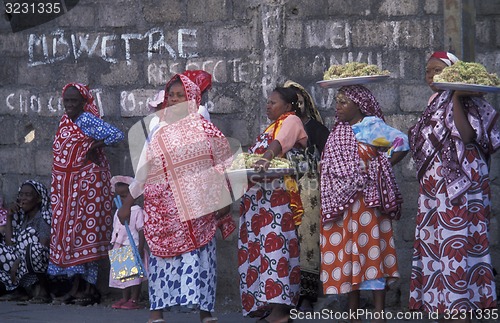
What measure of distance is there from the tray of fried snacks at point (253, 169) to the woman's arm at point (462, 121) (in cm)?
122

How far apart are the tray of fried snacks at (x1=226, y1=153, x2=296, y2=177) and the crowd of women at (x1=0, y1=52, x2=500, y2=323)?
0.16 ft

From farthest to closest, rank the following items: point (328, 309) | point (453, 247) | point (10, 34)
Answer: point (10, 34)
point (328, 309)
point (453, 247)

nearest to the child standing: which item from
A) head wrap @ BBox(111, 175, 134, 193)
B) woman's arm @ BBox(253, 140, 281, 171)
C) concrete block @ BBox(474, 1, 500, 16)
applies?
head wrap @ BBox(111, 175, 134, 193)

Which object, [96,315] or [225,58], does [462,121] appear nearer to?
[225,58]

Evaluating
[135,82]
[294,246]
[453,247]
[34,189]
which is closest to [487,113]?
[453,247]

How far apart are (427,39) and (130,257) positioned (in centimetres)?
277

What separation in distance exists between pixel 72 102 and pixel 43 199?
99 centimetres

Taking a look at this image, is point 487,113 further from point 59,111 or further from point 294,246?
point 59,111

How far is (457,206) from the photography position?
6.90m

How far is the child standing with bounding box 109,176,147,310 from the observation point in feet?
29.3

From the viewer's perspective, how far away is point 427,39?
829 cm

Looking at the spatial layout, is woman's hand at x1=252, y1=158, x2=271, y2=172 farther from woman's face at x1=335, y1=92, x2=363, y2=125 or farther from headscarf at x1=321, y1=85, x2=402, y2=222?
woman's face at x1=335, y1=92, x2=363, y2=125

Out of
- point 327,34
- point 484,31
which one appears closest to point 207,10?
point 327,34

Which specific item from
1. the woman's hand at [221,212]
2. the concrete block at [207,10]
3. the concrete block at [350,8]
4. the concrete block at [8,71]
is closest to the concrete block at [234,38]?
the concrete block at [207,10]
